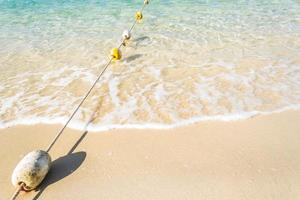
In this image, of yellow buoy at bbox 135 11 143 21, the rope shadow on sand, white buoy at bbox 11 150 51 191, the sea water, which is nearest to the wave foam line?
the sea water

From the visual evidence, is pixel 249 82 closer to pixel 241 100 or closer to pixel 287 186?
pixel 241 100

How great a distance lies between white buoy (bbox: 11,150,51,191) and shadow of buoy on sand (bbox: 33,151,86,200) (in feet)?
0.32

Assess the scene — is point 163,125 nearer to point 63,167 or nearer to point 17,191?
point 63,167

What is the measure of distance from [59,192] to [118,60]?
3.28m

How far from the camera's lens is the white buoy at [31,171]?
8.34 ft

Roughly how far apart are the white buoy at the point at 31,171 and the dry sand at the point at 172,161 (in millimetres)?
128

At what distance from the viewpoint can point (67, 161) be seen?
9.88 ft

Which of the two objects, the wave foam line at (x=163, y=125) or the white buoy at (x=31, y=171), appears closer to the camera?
the white buoy at (x=31, y=171)

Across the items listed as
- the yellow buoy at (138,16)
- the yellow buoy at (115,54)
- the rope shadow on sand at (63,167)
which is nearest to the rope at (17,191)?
the rope shadow on sand at (63,167)

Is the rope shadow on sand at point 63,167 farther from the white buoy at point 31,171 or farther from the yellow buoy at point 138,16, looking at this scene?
the yellow buoy at point 138,16

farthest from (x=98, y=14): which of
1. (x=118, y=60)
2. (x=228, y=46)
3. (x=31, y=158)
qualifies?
(x=31, y=158)

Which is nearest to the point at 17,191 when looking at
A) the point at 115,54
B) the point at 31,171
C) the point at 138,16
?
the point at 31,171

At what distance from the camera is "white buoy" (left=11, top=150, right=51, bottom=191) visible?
2543 millimetres

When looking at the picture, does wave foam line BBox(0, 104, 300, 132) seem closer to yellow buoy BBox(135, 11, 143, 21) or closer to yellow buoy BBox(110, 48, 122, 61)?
yellow buoy BBox(110, 48, 122, 61)
